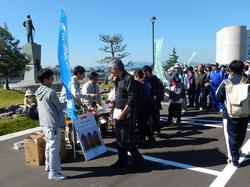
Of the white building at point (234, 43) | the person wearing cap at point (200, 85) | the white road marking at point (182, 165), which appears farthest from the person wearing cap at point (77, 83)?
the white building at point (234, 43)

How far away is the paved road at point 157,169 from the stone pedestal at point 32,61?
599 inches

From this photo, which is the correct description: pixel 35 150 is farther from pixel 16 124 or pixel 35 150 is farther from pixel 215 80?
pixel 215 80

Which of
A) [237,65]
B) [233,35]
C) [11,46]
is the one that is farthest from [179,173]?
A: [233,35]

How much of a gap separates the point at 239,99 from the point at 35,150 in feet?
12.7

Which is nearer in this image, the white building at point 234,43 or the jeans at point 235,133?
the jeans at point 235,133

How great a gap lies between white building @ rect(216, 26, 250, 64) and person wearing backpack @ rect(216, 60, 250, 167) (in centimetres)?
5017

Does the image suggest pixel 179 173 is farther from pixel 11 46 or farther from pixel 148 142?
pixel 11 46

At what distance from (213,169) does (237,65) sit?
73.5 inches

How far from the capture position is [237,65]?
497 centimetres

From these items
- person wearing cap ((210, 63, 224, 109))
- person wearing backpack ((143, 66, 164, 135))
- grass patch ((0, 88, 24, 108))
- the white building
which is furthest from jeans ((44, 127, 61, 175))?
the white building

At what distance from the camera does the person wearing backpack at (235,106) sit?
4852mm

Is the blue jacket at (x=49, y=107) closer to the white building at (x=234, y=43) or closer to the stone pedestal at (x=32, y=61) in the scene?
the stone pedestal at (x=32, y=61)

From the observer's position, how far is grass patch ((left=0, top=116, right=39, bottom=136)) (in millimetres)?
8801

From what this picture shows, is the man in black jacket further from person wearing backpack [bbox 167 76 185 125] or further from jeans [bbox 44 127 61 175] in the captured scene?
jeans [bbox 44 127 61 175]
